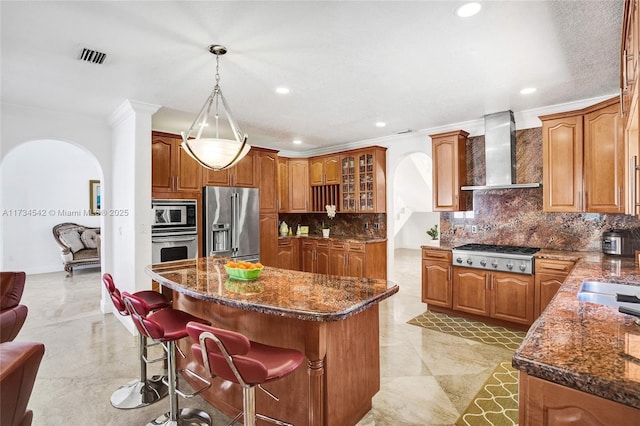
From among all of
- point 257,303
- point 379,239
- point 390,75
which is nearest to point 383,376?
point 257,303

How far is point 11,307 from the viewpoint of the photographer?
2.76 metres

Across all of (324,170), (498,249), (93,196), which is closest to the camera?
(498,249)

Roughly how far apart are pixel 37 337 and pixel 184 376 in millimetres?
2381

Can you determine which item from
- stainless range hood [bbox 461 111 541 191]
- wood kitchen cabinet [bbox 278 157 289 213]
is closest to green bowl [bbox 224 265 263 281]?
stainless range hood [bbox 461 111 541 191]

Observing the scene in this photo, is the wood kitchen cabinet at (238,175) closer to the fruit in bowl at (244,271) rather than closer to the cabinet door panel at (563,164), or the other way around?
the fruit in bowl at (244,271)

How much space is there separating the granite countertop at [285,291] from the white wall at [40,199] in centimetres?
623

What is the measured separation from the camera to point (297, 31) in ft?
7.50

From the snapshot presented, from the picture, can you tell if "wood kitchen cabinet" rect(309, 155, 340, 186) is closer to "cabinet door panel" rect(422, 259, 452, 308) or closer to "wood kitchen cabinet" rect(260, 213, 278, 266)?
"wood kitchen cabinet" rect(260, 213, 278, 266)

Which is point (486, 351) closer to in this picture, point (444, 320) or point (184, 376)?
point (444, 320)

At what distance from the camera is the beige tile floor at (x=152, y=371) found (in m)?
2.29

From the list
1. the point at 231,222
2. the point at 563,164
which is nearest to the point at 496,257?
the point at 563,164

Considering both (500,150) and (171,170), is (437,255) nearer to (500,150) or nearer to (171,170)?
(500,150)

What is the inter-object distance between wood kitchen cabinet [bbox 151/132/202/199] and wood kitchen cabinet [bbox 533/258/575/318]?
14.8ft

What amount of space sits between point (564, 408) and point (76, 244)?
880cm
